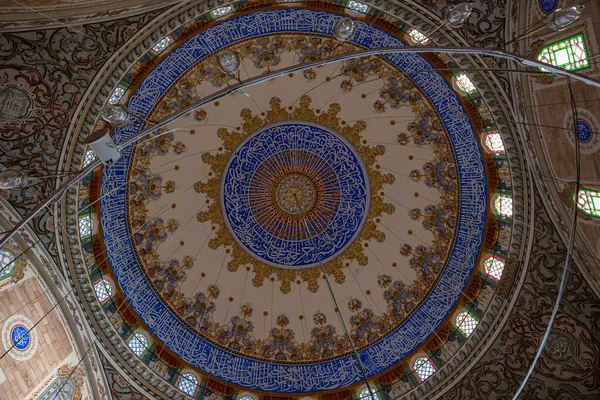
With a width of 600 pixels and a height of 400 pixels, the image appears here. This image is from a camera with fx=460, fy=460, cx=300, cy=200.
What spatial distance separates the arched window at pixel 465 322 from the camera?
8539mm

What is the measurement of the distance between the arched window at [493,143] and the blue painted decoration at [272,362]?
0.26 metres

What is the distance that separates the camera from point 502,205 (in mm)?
8336

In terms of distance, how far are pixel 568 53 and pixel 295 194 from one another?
5.89 meters

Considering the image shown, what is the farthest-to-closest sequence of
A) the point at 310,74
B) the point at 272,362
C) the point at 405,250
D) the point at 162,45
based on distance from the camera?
1. the point at 405,250
2. the point at 272,362
3. the point at 310,74
4. the point at 162,45

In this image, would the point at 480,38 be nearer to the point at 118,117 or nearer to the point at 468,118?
the point at 468,118

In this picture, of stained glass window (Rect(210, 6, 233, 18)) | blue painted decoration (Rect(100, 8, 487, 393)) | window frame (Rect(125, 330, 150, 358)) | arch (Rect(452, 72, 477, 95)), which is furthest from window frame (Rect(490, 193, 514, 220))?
window frame (Rect(125, 330, 150, 358))

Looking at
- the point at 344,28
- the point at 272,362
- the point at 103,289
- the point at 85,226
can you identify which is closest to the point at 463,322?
the point at 272,362

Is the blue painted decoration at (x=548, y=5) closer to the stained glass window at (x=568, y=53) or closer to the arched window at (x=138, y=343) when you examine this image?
the stained glass window at (x=568, y=53)

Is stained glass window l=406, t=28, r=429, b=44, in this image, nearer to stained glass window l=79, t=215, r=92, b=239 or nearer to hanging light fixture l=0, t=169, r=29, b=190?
hanging light fixture l=0, t=169, r=29, b=190

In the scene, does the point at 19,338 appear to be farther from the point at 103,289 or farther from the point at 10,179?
the point at 10,179

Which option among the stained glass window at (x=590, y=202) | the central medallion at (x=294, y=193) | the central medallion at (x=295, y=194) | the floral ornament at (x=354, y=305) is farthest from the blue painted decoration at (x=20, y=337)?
the stained glass window at (x=590, y=202)

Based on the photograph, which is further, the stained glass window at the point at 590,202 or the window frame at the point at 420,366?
the window frame at the point at 420,366

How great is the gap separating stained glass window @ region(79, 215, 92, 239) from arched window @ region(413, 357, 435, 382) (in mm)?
6628

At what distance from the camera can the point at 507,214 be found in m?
8.23
